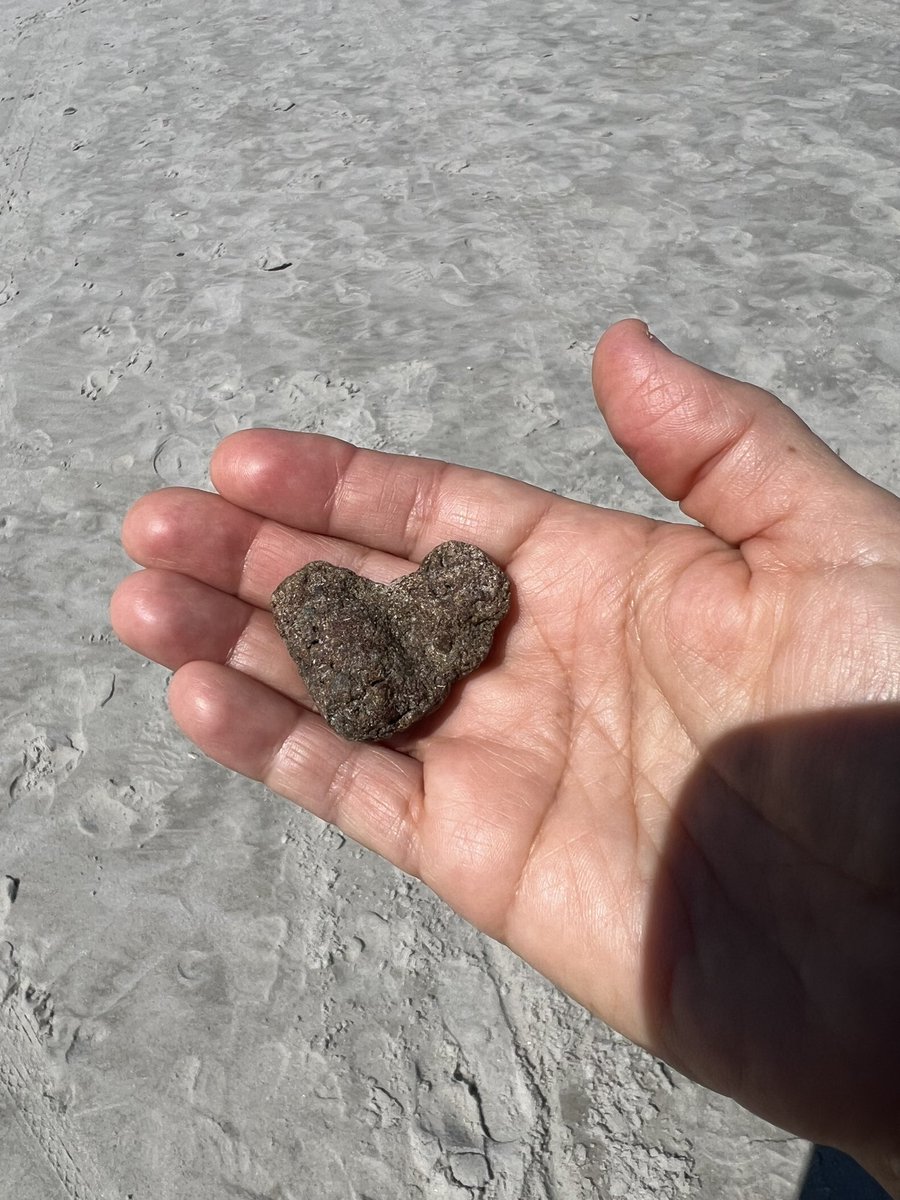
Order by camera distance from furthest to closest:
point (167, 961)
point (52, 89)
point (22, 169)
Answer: point (52, 89) < point (22, 169) < point (167, 961)

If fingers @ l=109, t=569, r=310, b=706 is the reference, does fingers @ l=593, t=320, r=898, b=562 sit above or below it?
above

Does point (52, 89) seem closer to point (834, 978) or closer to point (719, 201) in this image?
point (719, 201)

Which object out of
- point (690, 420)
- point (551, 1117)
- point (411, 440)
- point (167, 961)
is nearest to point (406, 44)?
point (411, 440)

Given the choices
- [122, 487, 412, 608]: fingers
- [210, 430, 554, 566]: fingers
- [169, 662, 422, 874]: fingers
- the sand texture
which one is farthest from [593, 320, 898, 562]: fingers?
the sand texture

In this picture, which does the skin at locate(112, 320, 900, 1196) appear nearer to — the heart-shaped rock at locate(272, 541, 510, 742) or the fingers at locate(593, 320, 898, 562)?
the fingers at locate(593, 320, 898, 562)

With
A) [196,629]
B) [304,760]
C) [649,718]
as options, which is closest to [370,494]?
[196,629]

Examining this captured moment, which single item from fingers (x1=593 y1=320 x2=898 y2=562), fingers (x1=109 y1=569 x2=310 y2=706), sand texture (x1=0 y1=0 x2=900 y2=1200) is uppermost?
fingers (x1=593 y1=320 x2=898 y2=562)

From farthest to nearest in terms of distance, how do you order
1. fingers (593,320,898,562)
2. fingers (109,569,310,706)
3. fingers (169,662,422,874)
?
fingers (109,569,310,706) < fingers (169,662,422,874) < fingers (593,320,898,562)

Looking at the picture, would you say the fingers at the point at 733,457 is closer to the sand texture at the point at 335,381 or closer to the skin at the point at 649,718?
the skin at the point at 649,718
